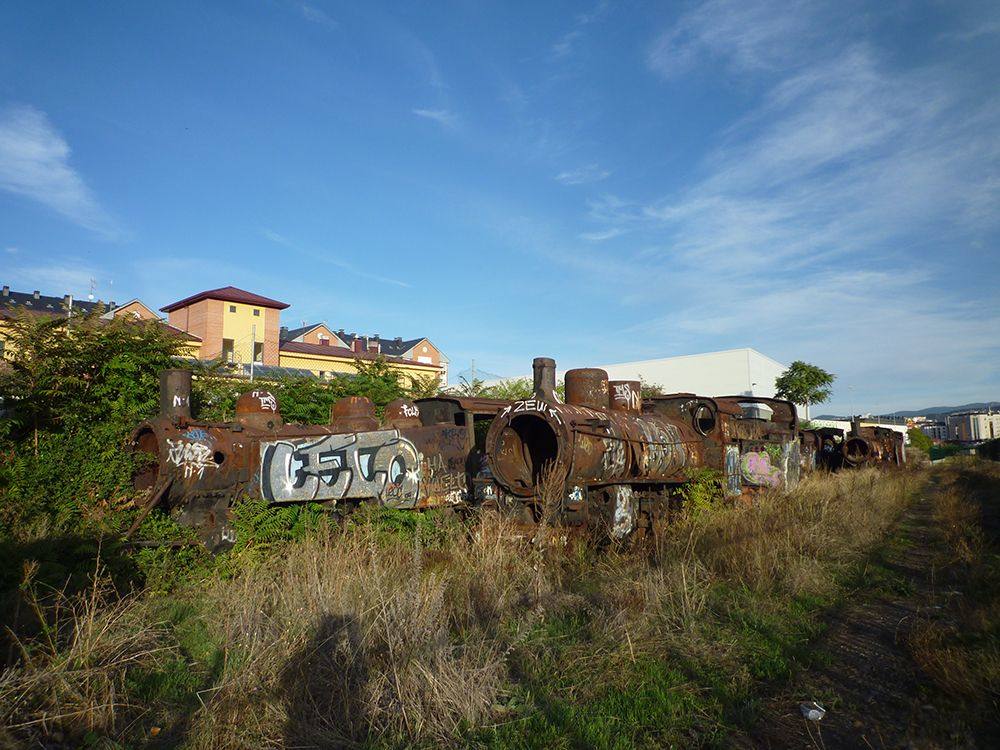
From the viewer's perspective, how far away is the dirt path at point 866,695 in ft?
13.6

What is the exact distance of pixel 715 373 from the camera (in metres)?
54.3

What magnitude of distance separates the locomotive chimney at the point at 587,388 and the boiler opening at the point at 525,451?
877 millimetres

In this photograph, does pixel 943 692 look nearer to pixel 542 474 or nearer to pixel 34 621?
pixel 542 474

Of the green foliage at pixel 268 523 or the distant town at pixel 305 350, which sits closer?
the green foliage at pixel 268 523

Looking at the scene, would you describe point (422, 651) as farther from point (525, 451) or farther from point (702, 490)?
point (702, 490)

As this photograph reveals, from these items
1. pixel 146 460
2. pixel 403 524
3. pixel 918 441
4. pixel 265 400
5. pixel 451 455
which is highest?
pixel 918 441

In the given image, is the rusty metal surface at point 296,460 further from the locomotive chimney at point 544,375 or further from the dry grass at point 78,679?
the dry grass at point 78,679

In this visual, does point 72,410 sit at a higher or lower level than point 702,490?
higher

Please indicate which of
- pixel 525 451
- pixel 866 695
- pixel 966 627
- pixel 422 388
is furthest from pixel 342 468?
pixel 966 627

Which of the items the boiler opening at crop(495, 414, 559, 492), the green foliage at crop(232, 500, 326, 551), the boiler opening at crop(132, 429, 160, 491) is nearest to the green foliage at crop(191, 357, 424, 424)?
the boiler opening at crop(132, 429, 160, 491)

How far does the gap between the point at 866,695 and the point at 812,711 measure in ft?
2.06

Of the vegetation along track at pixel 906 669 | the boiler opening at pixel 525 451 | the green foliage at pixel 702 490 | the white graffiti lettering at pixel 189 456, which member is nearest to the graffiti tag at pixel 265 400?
the white graffiti lettering at pixel 189 456

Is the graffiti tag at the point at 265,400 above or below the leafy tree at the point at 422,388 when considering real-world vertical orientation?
below

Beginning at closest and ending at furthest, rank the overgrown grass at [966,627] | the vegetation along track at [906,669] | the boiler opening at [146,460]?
the vegetation along track at [906,669] < the overgrown grass at [966,627] < the boiler opening at [146,460]
